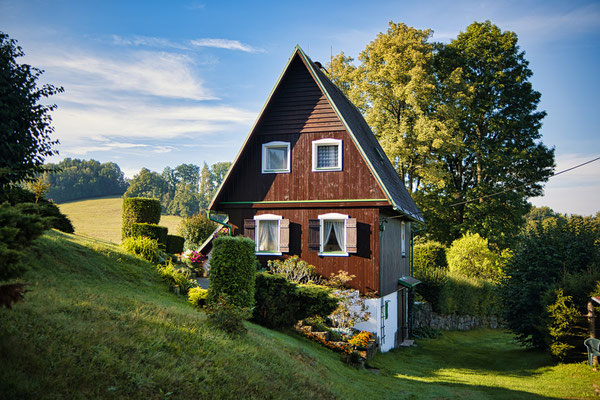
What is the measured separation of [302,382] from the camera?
872 cm

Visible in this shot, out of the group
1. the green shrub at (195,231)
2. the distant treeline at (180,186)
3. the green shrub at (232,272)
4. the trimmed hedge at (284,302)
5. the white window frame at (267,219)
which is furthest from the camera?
the distant treeline at (180,186)

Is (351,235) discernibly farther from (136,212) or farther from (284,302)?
(136,212)

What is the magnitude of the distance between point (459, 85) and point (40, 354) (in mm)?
31678

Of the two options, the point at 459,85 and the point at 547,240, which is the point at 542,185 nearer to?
the point at 459,85

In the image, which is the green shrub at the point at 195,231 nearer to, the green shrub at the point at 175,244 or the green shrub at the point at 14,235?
the green shrub at the point at 175,244

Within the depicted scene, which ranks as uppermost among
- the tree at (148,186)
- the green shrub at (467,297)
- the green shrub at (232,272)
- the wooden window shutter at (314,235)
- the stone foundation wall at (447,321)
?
the tree at (148,186)

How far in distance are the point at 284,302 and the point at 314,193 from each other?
590 cm

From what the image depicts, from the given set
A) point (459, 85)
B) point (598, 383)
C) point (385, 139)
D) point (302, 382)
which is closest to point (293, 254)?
point (302, 382)

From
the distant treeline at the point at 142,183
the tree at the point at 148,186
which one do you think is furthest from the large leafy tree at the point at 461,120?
the tree at the point at 148,186

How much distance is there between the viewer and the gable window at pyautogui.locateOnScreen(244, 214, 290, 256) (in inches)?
715

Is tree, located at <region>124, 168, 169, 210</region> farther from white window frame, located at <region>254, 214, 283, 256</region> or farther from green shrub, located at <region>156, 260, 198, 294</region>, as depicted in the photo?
green shrub, located at <region>156, 260, 198, 294</region>

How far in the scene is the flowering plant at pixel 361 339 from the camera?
14.6 metres

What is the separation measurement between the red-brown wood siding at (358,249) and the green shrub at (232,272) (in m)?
5.88

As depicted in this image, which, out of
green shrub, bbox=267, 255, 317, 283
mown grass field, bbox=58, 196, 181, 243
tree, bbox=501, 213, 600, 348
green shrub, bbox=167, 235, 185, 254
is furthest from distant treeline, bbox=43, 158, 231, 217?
tree, bbox=501, 213, 600, 348
